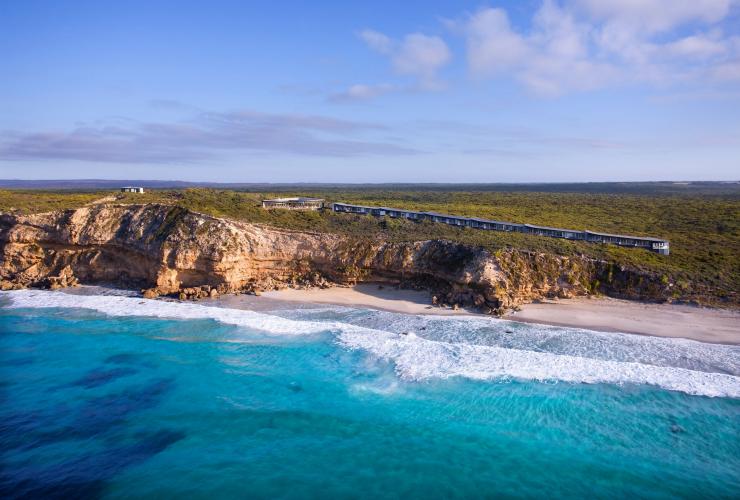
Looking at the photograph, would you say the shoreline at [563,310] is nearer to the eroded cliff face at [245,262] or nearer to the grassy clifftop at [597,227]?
the eroded cliff face at [245,262]

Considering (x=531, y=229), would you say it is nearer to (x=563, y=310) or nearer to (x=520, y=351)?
(x=563, y=310)

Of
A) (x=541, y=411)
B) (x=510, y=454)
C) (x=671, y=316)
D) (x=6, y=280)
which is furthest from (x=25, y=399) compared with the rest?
(x=671, y=316)

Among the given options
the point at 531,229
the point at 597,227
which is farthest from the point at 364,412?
the point at 597,227

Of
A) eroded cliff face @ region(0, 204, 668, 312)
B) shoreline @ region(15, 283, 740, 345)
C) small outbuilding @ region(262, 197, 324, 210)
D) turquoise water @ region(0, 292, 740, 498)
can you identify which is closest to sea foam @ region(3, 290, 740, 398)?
turquoise water @ region(0, 292, 740, 498)

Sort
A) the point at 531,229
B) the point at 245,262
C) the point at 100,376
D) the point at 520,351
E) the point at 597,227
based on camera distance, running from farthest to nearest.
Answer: the point at 597,227 < the point at 531,229 < the point at 245,262 < the point at 520,351 < the point at 100,376

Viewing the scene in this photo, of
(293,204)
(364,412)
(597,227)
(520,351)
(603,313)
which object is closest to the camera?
(364,412)

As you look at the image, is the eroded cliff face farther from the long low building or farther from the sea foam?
the long low building

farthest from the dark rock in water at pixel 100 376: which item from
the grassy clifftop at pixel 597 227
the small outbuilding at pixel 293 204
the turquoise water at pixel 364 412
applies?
the small outbuilding at pixel 293 204
